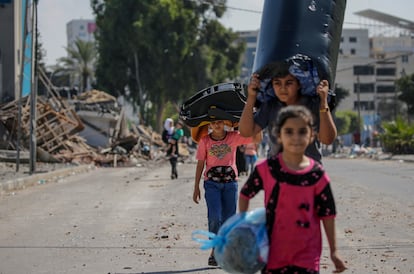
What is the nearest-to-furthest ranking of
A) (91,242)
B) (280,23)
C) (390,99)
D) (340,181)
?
(280,23)
(91,242)
(340,181)
(390,99)

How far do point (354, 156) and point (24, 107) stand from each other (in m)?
22.1

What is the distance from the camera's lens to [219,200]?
775 cm

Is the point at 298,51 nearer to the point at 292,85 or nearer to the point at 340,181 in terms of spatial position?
the point at 292,85

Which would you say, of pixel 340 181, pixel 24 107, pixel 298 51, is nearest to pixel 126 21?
pixel 24 107

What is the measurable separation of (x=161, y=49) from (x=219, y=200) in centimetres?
5458

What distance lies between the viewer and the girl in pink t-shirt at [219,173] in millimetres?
7738

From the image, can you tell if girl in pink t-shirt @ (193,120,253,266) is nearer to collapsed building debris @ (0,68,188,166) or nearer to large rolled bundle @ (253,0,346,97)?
large rolled bundle @ (253,0,346,97)

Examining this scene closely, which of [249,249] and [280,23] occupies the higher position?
[280,23]

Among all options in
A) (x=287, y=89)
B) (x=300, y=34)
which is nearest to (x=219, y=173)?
(x=300, y=34)

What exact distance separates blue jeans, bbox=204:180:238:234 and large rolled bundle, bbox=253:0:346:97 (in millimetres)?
2307

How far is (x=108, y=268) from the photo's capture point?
7.81m

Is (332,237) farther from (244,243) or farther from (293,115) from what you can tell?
(293,115)

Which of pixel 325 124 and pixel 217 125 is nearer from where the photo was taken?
pixel 325 124

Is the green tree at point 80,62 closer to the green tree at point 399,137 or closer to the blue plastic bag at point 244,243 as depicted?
the green tree at point 399,137
